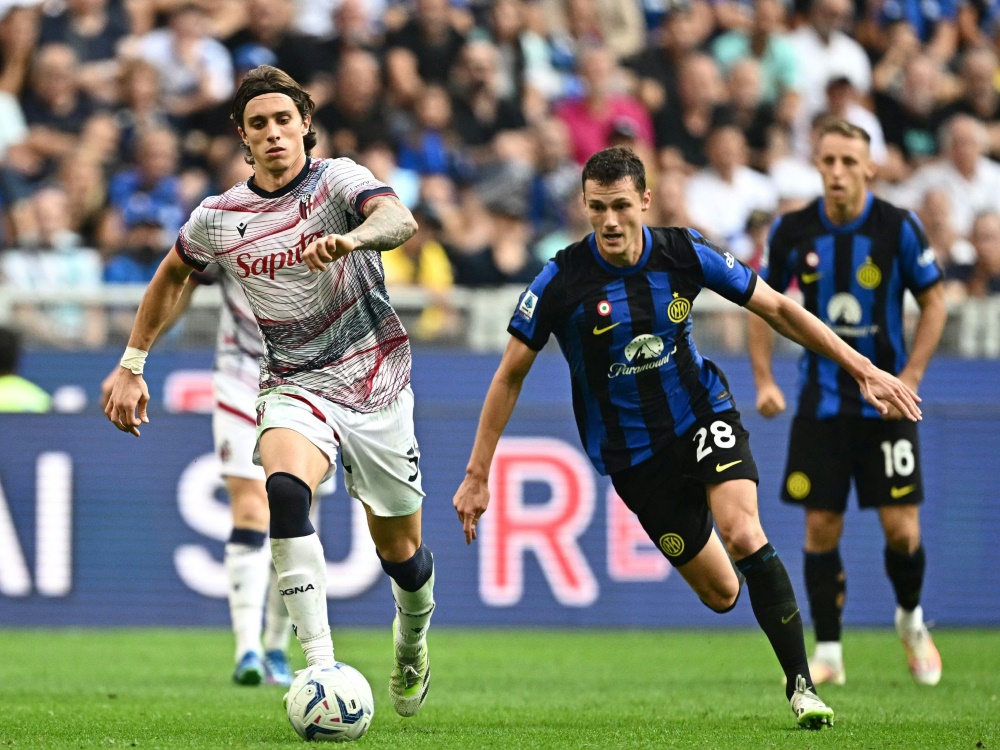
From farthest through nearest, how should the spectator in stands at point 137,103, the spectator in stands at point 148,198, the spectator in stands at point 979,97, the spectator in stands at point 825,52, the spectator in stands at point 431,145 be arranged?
the spectator in stands at point 825,52
the spectator in stands at point 979,97
the spectator in stands at point 431,145
the spectator in stands at point 137,103
the spectator in stands at point 148,198

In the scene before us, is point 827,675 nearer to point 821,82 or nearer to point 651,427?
point 651,427

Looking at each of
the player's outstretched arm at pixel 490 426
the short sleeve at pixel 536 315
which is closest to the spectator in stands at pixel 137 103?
the short sleeve at pixel 536 315

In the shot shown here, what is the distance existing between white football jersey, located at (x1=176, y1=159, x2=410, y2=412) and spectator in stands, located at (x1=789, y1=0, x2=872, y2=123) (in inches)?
423

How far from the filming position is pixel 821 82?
53.6 feet

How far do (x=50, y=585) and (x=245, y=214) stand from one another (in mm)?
6155

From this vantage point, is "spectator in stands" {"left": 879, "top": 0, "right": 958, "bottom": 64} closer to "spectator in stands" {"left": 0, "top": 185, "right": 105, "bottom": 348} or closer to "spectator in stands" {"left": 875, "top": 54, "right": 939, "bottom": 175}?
"spectator in stands" {"left": 875, "top": 54, "right": 939, "bottom": 175}

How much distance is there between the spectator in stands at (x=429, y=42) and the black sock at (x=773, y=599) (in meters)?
9.51

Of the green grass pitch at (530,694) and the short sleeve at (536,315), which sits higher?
the short sleeve at (536,315)

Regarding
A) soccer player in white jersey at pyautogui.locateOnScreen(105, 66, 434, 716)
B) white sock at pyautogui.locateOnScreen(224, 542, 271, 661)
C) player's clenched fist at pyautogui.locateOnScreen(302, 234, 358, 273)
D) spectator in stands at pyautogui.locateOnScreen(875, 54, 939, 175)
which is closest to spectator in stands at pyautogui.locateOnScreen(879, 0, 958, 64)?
spectator in stands at pyautogui.locateOnScreen(875, 54, 939, 175)

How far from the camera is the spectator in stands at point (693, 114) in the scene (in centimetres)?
1552

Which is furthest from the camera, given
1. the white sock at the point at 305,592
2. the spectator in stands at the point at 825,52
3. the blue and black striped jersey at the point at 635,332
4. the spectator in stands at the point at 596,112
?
the spectator in stands at the point at 825,52

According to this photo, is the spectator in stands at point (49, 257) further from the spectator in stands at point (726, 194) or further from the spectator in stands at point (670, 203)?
the spectator in stands at point (726, 194)

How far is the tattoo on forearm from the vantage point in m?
5.71

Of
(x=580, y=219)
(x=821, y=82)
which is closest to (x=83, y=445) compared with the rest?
(x=580, y=219)
